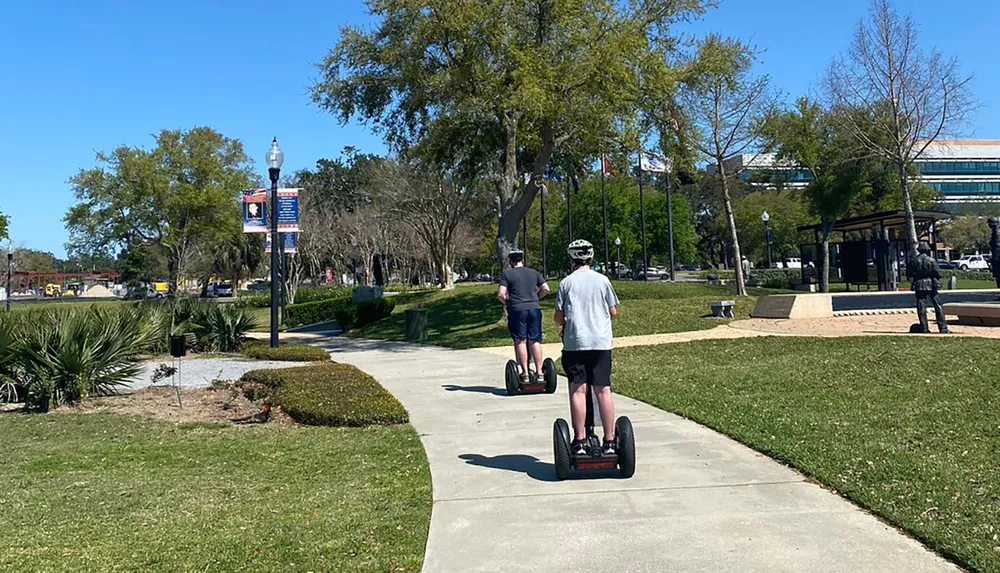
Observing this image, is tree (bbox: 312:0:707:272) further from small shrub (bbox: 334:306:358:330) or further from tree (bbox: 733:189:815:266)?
tree (bbox: 733:189:815:266)

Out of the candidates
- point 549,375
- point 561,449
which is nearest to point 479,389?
point 549,375

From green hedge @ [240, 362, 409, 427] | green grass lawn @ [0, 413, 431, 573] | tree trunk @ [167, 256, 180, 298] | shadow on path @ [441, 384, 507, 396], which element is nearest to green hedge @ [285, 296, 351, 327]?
green hedge @ [240, 362, 409, 427]

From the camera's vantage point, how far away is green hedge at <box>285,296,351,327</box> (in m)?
29.6

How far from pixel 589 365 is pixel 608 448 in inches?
25.3

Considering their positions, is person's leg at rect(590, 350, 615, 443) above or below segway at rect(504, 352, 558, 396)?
above

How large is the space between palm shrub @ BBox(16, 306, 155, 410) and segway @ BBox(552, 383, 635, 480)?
8188 millimetres

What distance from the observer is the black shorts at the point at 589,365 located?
552 centimetres

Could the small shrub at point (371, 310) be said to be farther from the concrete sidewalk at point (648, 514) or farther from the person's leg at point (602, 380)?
the person's leg at point (602, 380)

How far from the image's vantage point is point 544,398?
9.47 meters

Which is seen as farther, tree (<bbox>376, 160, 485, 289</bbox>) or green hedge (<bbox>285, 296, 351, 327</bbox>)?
tree (<bbox>376, 160, 485, 289</bbox>)

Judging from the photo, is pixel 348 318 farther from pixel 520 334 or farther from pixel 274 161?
pixel 520 334

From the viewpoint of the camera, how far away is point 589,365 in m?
5.55

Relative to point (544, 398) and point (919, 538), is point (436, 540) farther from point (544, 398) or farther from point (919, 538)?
point (544, 398)

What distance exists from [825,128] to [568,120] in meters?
23.8
